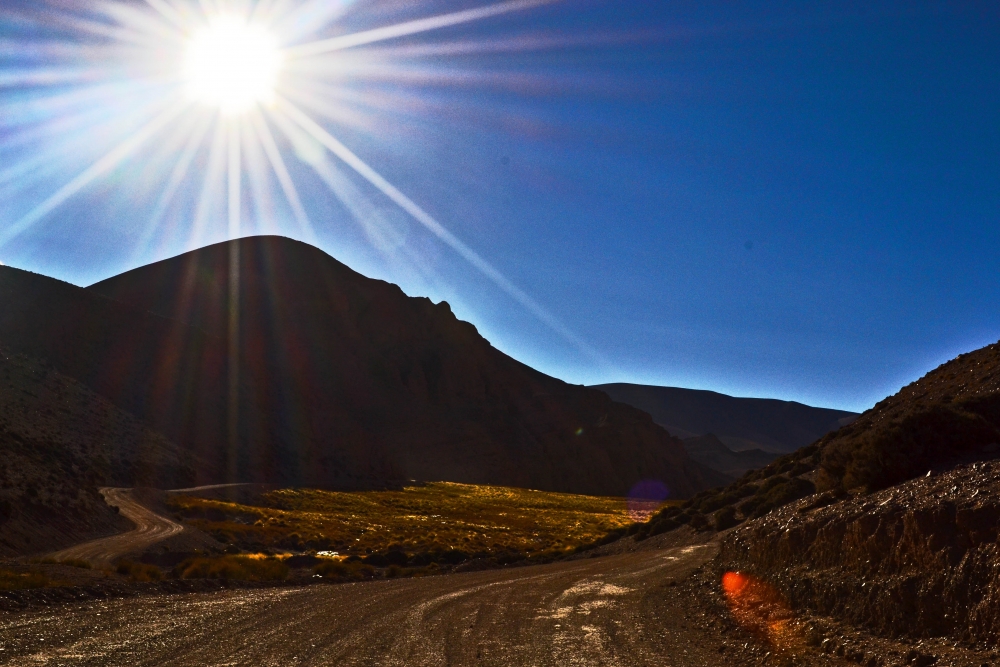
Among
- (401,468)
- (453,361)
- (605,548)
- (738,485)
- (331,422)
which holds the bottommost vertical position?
Result: (605,548)

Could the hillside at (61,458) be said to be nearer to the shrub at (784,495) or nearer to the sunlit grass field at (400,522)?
the sunlit grass field at (400,522)

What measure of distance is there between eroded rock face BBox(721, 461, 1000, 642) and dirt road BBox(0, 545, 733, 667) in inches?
78.9

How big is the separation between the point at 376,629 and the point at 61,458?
149 feet

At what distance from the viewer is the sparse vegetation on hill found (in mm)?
35156

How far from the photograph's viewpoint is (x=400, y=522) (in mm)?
50594

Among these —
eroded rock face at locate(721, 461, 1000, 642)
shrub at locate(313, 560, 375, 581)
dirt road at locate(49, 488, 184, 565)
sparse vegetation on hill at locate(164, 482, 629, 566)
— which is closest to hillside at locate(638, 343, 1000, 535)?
eroded rock face at locate(721, 461, 1000, 642)

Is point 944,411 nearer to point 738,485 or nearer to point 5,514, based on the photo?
point 738,485

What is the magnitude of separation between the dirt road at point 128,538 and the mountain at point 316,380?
91.5 ft

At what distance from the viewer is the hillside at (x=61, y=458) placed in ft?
95.8

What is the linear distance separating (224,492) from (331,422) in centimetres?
4498

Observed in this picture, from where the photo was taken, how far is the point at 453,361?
418ft

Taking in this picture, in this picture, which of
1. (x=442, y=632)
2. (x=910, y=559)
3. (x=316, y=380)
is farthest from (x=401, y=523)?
(x=316, y=380)

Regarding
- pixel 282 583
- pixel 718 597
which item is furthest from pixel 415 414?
pixel 718 597

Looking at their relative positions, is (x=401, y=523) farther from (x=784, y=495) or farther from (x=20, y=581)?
(x=20, y=581)
